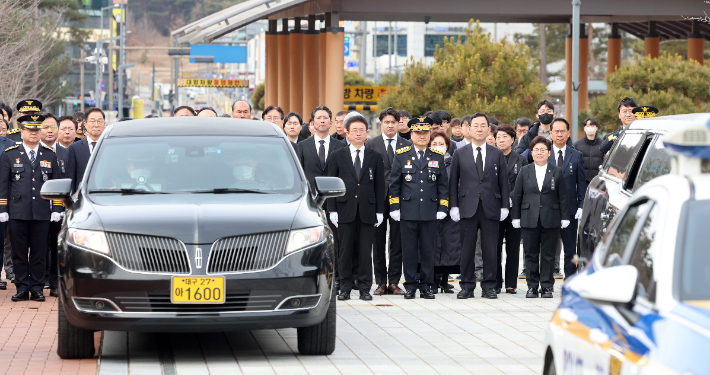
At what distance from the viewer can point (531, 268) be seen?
1234 cm

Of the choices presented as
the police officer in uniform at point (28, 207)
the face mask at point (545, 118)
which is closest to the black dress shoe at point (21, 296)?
the police officer in uniform at point (28, 207)

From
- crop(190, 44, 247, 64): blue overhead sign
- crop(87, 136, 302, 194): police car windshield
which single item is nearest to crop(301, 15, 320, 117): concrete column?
crop(87, 136, 302, 194): police car windshield

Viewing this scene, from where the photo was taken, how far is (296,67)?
38250 millimetres

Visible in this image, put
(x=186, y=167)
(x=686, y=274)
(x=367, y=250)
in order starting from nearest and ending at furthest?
1. (x=686, y=274)
2. (x=186, y=167)
3. (x=367, y=250)

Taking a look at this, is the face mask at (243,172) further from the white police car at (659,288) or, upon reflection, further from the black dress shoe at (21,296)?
the white police car at (659,288)

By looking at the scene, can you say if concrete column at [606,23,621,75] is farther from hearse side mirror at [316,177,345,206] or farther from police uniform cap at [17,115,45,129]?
hearse side mirror at [316,177,345,206]

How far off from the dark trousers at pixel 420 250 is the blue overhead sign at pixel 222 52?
3085 inches

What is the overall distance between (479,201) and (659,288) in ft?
27.1

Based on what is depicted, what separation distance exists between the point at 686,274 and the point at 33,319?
25.0 ft

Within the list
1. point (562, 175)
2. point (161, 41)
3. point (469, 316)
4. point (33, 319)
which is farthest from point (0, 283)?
point (161, 41)

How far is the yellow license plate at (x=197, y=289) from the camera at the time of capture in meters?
7.51

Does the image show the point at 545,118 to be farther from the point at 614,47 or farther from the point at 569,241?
the point at 614,47

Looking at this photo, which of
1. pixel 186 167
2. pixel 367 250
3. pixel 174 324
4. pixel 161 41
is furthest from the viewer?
pixel 161 41

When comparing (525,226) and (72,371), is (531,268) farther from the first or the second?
(72,371)
